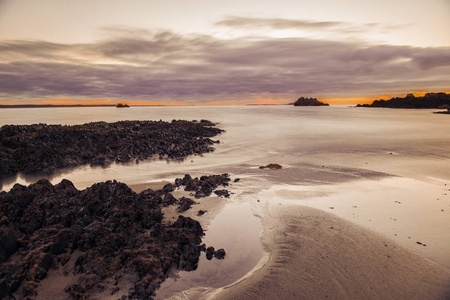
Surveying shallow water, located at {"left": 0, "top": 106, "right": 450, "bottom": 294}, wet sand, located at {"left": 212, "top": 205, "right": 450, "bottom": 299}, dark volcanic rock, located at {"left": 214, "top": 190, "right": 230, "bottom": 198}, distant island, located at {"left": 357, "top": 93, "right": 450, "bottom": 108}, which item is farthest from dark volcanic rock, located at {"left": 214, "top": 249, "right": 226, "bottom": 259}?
distant island, located at {"left": 357, "top": 93, "right": 450, "bottom": 108}

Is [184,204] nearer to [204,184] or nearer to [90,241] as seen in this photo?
[204,184]

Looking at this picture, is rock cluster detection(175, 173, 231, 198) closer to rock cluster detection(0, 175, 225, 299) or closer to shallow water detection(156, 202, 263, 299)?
shallow water detection(156, 202, 263, 299)

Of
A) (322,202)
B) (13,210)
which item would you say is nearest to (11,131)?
(13,210)

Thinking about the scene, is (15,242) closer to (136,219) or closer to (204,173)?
A: (136,219)

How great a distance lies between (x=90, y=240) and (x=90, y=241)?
0.07ft

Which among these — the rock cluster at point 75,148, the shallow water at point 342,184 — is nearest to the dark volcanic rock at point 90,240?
the shallow water at point 342,184

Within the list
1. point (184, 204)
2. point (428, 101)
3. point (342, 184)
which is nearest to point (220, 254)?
point (184, 204)

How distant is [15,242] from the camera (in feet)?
16.2

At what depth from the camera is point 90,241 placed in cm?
499

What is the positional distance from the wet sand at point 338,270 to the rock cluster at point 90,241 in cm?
126

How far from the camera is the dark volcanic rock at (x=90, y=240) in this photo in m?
4.27

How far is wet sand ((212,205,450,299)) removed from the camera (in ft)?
13.6

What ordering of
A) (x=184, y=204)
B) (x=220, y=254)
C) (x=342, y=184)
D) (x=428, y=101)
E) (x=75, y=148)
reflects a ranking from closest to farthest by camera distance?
(x=220, y=254) → (x=184, y=204) → (x=342, y=184) → (x=75, y=148) → (x=428, y=101)

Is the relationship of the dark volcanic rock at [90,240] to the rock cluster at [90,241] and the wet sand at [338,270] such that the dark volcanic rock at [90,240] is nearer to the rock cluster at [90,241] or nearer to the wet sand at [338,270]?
the rock cluster at [90,241]
